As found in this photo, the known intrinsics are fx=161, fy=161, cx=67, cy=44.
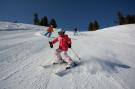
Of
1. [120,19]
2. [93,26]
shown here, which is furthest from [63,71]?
[120,19]

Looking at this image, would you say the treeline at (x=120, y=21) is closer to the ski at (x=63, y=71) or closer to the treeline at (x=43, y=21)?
the treeline at (x=43, y=21)

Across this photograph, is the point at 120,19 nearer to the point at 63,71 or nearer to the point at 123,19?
the point at 123,19

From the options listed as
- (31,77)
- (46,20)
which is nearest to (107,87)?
(31,77)

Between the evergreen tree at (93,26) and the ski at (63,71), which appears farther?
the evergreen tree at (93,26)

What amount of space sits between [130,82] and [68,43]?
325 cm

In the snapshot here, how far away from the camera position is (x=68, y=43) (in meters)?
7.76

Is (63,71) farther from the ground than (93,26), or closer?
Result: closer

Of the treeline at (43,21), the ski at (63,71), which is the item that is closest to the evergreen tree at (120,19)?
the treeline at (43,21)

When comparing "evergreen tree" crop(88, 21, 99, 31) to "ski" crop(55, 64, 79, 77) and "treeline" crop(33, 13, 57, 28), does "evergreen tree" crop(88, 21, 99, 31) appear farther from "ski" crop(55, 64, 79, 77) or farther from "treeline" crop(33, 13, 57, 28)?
"ski" crop(55, 64, 79, 77)

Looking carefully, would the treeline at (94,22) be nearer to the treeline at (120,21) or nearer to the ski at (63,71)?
the treeline at (120,21)

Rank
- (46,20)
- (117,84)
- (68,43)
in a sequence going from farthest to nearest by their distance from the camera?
(46,20), (68,43), (117,84)

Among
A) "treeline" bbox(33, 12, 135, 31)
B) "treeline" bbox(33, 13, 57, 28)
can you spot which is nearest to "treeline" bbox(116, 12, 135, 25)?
"treeline" bbox(33, 12, 135, 31)

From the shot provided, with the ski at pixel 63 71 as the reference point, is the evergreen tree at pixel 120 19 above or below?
above

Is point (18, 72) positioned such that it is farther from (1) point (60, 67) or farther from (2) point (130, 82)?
(2) point (130, 82)
